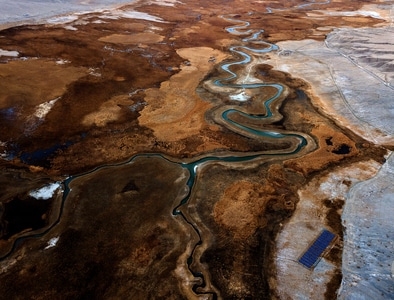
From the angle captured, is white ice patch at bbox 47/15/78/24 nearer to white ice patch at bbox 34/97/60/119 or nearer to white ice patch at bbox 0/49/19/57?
white ice patch at bbox 0/49/19/57

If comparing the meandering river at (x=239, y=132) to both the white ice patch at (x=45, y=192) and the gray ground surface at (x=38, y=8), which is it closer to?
the white ice patch at (x=45, y=192)

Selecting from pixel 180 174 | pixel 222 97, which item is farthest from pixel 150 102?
pixel 180 174

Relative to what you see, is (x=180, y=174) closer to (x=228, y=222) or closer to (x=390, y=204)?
(x=228, y=222)

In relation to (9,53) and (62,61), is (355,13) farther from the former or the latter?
(9,53)

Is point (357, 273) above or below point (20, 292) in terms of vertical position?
above

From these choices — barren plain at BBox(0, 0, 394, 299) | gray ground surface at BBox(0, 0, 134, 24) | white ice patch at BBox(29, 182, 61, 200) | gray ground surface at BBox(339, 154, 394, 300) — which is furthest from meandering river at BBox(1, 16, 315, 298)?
gray ground surface at BBox(0, 0, 134, 24)

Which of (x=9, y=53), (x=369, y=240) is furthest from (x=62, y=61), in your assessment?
(x=369, y=240)
